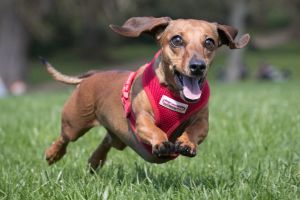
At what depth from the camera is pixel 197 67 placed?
14.4 ft

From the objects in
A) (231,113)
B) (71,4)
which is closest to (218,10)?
(71,4)

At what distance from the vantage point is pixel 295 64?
49.9 meters

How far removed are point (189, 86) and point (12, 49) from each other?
2715 cm

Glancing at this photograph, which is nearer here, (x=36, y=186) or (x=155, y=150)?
(x=155, y=150)

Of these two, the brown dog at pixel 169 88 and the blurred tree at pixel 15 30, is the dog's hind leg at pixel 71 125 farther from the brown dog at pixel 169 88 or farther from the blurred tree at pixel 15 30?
the blurred tree at pixel 15 30

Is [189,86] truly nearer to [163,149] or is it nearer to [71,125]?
[163,149]

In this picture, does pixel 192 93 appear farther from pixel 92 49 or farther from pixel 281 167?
pixel 92 49

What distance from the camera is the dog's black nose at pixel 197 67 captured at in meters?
4.37

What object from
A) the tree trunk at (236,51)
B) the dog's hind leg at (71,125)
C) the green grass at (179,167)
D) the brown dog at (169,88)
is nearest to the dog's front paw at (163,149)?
the brown dog at (169,88)

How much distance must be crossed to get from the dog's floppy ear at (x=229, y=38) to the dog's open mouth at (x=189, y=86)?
22.7 inches

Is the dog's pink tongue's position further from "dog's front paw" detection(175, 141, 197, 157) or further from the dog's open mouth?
"dog's front paw" detection(175, 141, 197, 157)

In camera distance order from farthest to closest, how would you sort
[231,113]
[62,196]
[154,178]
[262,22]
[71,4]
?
1. [262,22]
2. [71,4]
3. [231,113]
4. [154,178]
5. [62,196]

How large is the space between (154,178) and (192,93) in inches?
40.9

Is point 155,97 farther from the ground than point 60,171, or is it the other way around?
point 155,97
